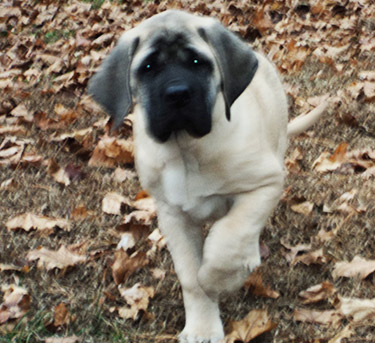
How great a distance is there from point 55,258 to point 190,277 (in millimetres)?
872

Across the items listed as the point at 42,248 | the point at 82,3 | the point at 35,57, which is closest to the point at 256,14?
the point at 35,57

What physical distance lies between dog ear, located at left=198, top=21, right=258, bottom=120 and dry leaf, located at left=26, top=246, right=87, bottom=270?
1.18 m

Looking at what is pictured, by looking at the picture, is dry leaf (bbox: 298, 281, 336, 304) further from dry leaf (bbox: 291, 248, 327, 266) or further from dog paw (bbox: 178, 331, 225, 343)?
dog paw (bbox: 178, 331, 225, 343)

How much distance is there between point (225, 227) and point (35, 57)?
19.3 ft

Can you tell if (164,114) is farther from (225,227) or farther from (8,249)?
(8,249)

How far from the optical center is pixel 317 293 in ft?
10.1

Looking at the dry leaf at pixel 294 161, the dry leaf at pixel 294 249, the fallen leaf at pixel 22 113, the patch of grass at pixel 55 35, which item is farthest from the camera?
the patch of grass at pixel 55 35

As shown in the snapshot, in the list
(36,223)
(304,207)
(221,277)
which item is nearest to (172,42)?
(221,277)

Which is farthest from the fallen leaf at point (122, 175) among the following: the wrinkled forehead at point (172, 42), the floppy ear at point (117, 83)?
the wrinkled forehead at point (172, 42)

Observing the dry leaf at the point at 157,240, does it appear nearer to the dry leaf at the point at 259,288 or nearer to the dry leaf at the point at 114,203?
the dry leaf at the point at 114,203

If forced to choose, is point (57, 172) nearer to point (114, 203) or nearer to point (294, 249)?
point (114, 203)

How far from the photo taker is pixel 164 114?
9.18ft

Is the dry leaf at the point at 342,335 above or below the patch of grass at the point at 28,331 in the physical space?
above

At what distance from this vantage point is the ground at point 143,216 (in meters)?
3.03
